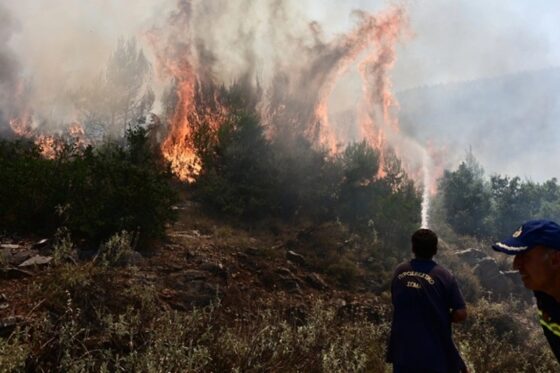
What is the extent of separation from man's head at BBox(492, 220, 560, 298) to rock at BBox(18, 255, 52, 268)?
7.11 m

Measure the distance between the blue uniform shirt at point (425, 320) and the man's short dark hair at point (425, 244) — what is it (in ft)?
0.26

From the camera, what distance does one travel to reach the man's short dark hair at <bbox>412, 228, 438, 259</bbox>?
3648mm

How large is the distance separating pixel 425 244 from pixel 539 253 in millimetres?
1970

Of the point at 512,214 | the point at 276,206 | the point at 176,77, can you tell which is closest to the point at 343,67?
the point at 176,77

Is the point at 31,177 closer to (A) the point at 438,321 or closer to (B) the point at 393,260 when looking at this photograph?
(A) the point at 438,321

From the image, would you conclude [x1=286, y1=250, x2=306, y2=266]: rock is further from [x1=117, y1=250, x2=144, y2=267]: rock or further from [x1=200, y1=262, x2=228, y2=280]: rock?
[x1=117, y1=250, x2=144, y2=267]: rock

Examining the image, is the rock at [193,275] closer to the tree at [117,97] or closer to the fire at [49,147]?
the fire at [49,147]

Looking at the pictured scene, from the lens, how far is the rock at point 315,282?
10284mm

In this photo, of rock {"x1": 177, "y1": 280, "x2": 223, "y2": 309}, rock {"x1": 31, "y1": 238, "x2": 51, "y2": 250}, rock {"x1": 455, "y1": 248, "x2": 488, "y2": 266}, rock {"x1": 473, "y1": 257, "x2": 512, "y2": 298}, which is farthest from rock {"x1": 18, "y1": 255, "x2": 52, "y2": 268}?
rock {"x1": 455, "y1": 248, "x2": 488, "y2": 266}

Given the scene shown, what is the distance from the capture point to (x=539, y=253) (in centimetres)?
171

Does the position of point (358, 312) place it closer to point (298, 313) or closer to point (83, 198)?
point (298, 313)

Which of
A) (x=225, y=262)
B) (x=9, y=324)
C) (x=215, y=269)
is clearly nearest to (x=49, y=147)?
(x=225, y=262)

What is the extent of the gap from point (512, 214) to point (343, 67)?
1565 centimetres

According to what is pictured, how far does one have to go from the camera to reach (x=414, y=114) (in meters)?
101
